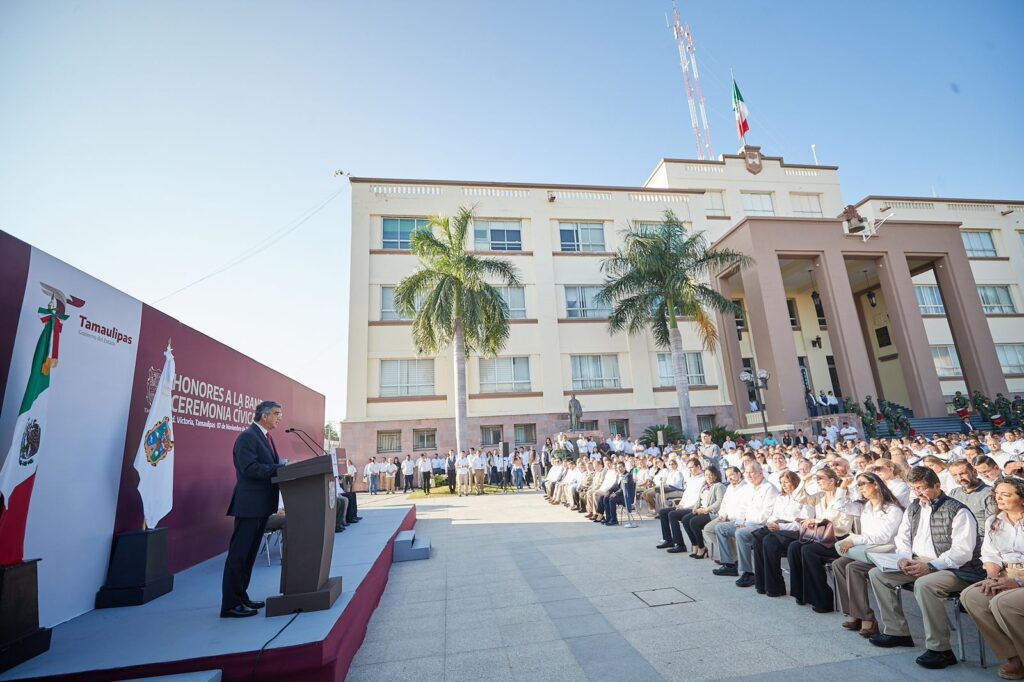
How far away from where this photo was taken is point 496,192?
24938 mm

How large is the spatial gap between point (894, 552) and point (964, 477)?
1100mm

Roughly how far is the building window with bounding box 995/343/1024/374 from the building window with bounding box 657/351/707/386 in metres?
17.2

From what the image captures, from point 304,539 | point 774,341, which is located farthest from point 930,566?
point 774,341

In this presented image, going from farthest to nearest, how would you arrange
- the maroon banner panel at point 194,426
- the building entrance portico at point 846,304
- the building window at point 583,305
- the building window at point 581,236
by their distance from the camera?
1. the building window at point 581,236
2. the building window at point 583,305
3. the building entrance portico at point 846,304
4. the maroon banner panel at point 194,426

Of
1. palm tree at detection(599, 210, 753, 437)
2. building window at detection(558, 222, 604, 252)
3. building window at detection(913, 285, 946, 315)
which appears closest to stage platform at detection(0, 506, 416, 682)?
palm tree at detection(599, 210, 753, 437)

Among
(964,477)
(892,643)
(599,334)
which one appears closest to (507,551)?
(892,643)

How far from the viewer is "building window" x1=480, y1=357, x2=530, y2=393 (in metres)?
22.5

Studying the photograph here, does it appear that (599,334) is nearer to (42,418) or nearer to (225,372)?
(225,372)

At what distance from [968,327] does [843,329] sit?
6932 millimetres

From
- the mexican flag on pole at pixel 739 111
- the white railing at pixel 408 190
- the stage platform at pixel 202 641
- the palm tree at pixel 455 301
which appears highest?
the mexican flag on pole at pixel 739 111

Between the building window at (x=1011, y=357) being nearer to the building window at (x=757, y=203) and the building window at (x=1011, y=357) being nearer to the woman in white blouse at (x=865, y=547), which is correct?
the building window at (x=757, y=203)

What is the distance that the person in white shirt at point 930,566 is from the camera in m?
3.44

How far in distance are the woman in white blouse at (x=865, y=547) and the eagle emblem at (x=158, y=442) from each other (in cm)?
681

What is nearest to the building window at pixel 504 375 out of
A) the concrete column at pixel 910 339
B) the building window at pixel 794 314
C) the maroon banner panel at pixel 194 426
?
the maroon banner panel at pixel 194 426
